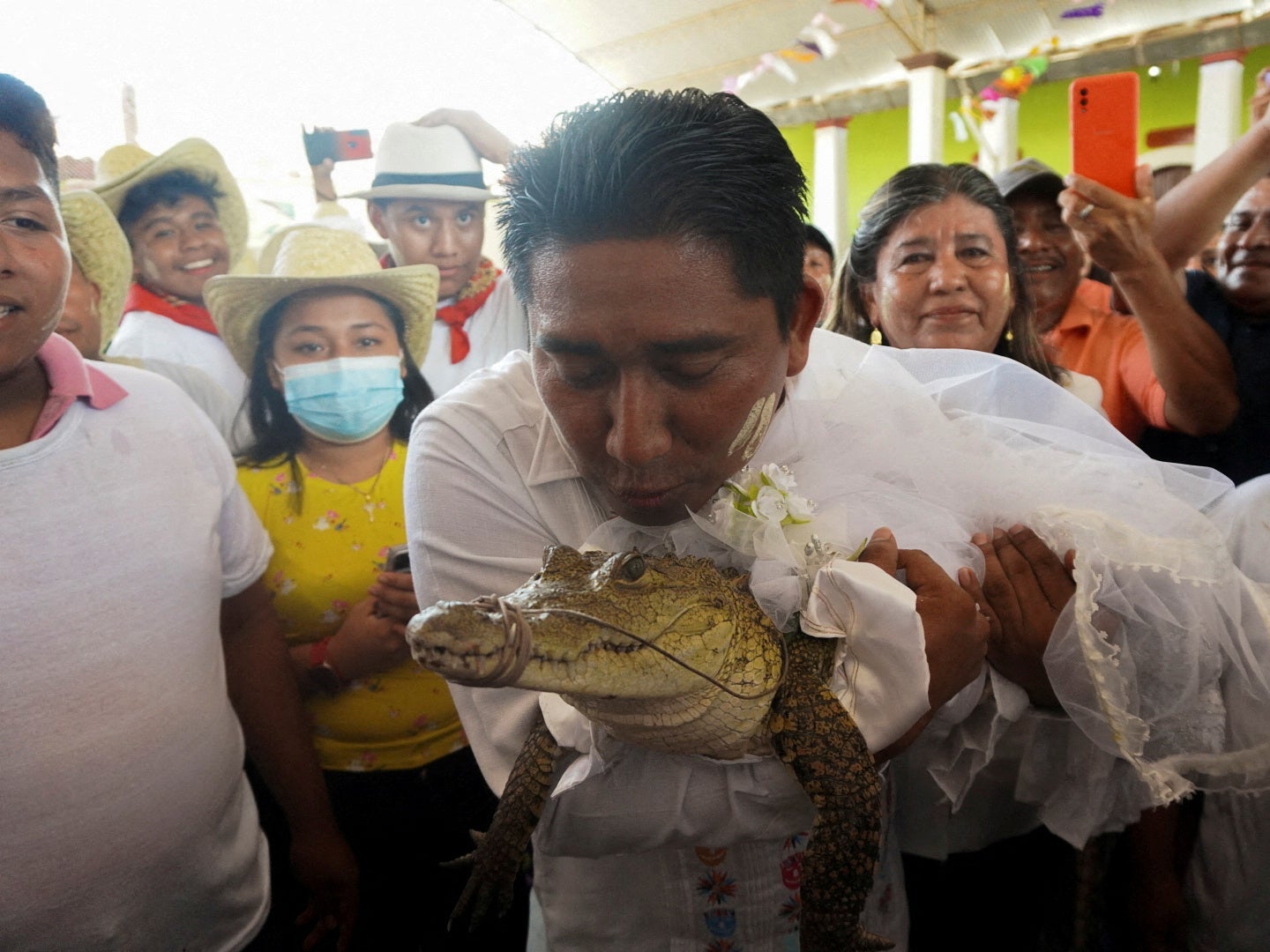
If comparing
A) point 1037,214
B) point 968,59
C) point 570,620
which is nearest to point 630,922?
point 570,620

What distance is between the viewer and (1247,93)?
26.2ft

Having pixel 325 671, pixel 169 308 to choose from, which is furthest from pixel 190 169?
pixel 325 671

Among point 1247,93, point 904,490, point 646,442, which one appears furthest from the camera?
point 1247,93

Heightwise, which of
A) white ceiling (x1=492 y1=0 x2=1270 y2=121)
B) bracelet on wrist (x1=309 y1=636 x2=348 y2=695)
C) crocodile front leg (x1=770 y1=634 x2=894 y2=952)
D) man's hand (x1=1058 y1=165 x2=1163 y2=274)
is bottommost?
bracelet on wrist (x1=309 y1=636 x2=348 y2=695)

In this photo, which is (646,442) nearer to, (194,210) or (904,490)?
(904,490)

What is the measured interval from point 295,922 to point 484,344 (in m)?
2.22

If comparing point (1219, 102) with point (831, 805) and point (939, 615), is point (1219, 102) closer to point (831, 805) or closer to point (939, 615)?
point (939, 615)

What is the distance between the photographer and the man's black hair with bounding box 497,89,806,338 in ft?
3.49

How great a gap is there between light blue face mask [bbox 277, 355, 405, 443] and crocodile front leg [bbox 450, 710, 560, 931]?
1482 millimetres

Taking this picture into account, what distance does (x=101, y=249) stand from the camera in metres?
2.30

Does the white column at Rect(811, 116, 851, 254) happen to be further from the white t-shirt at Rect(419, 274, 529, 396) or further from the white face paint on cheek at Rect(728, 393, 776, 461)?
the white face paint on cheek at Rect(728, 393, 776, 461)

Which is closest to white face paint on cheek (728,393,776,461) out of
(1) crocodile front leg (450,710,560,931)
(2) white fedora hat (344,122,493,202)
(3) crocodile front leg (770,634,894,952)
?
(3) crocodile front leg (770,634,894,952)

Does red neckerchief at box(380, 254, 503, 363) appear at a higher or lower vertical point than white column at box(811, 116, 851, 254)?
lower

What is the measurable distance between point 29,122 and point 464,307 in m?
2.04
